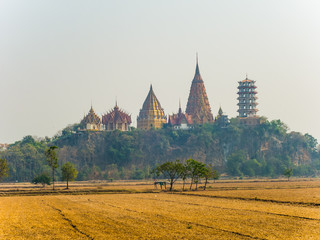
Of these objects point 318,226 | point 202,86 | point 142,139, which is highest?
point 202,86

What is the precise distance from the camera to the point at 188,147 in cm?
16688

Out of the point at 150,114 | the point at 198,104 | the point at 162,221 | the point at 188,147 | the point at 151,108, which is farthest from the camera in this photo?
the point at 198,104

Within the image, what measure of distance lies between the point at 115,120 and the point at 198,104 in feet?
95.5

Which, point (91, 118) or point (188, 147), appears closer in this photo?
point (188, 147)

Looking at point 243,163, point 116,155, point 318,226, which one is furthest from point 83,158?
point 318,226

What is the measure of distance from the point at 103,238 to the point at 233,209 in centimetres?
1797

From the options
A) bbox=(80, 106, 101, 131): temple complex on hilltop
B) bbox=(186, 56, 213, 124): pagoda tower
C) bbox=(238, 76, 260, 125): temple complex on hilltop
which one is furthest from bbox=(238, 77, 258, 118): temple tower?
bbox=(80, 106, 101, 131): temple complex on hilltop

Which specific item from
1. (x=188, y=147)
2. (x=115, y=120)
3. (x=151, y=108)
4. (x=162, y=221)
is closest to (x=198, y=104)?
(x=151, y=108)

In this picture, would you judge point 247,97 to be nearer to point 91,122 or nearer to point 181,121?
point 181,121

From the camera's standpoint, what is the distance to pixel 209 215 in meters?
41.4

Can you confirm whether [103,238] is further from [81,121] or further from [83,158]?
[81,121]

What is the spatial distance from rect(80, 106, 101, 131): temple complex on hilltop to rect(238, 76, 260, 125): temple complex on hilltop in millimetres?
47432

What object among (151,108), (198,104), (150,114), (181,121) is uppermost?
(198,104)

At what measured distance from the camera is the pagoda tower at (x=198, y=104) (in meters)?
178
